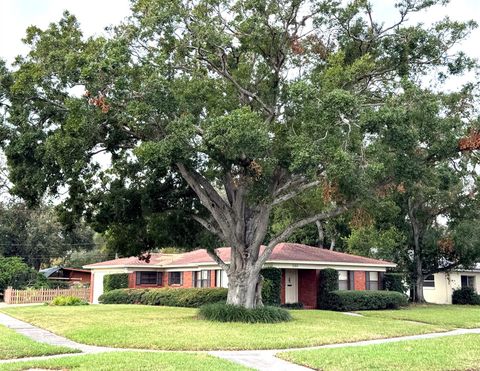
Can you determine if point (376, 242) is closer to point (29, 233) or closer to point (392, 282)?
point (392, 282)

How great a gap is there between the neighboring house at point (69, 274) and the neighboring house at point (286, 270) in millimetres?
13006

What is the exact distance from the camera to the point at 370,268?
3197 centimetres

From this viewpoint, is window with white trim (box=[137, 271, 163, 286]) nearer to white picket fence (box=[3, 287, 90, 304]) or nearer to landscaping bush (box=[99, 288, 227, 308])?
landscaping bush (box=[99, 288, 227, 308])

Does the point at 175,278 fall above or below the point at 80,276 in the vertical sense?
above

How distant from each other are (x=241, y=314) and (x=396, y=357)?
858 cm

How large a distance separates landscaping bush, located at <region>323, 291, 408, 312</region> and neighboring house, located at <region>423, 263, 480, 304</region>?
13.1 metres

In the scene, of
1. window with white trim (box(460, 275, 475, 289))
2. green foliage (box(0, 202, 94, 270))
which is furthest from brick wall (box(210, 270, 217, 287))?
green foliage (box(0, 202, 94, 270))

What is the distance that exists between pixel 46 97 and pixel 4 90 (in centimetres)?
164

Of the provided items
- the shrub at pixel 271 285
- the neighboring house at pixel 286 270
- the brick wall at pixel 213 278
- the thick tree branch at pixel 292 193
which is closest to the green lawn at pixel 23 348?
the thick tree branch at pixel 292 193

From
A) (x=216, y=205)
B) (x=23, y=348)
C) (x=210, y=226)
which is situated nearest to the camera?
(x=23, y=348)

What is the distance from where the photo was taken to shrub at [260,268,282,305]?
27516mm

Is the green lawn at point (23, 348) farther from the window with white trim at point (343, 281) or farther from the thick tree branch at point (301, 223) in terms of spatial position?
the window with white trim at point (343, 281)

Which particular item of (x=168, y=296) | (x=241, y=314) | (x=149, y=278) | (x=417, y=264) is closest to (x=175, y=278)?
(x=149, y=278)

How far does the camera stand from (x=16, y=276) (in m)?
38.2
